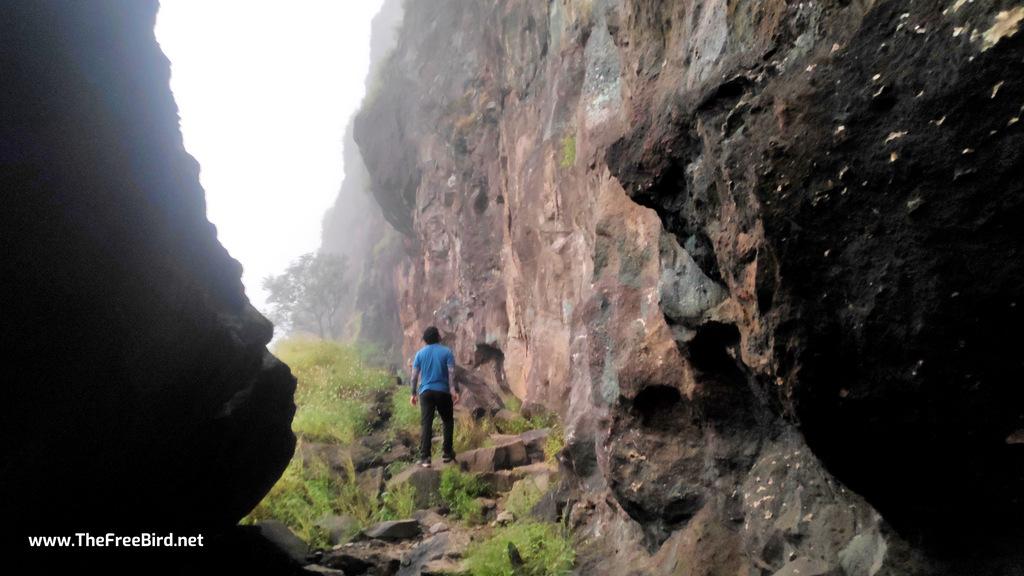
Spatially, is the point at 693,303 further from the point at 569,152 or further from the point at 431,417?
the point at 431,417

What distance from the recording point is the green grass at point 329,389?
9133 mm

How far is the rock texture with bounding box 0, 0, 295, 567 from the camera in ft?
8.59

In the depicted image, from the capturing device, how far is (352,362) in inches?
593

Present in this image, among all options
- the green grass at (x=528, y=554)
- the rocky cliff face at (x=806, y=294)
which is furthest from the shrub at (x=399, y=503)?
the rocky cliff face at (x=806, y=294)

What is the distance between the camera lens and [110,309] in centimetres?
306

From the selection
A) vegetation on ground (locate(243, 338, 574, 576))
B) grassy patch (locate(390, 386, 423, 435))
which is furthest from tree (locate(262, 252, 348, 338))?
grassy patch (locate(390, 386, 423, 435))

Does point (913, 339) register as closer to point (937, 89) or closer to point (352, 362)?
point (937, 89)

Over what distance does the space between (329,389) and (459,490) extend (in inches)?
265

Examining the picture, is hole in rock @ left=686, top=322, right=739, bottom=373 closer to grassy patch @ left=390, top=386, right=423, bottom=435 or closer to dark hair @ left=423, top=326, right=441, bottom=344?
dark hair @ left=423, top=326, right=441, bottom=344

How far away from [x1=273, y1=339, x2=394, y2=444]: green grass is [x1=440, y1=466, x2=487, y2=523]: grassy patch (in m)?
3.18

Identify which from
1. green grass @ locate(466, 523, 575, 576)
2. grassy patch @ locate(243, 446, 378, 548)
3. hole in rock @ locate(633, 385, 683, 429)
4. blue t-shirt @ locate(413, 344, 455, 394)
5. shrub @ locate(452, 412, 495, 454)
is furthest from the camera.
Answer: shrub @ locate(452, 412, 495, 454)

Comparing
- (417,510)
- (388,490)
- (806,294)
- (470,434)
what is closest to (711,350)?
(806,294)

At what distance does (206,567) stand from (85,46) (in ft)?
12.1

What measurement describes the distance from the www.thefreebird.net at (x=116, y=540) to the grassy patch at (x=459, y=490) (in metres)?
2.67
